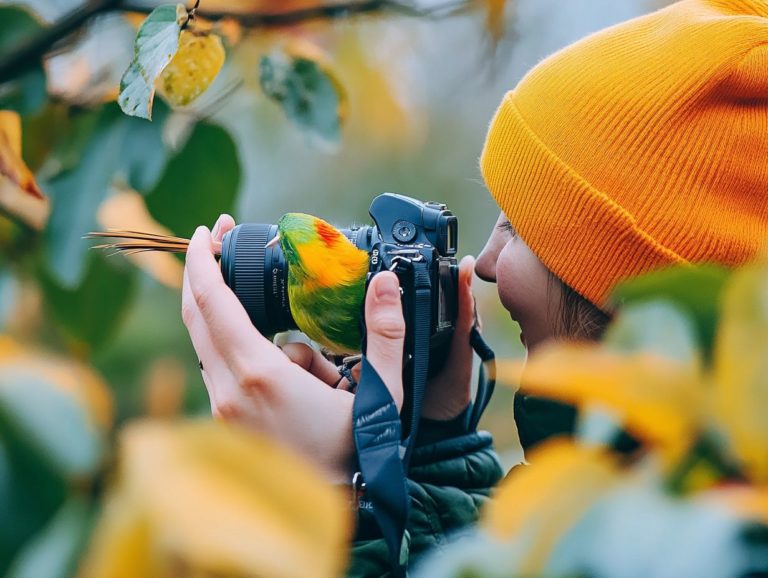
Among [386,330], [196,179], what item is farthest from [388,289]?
[196,179]

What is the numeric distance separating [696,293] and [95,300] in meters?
0.39

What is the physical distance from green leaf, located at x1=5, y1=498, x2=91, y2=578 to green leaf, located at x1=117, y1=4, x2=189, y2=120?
0.29 metres

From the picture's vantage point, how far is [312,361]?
0.60 meters

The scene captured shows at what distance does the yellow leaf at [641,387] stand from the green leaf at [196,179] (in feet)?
1.29

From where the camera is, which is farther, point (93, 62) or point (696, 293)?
point (93, 62)

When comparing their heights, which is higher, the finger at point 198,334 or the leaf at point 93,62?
the leaf at point 93,62

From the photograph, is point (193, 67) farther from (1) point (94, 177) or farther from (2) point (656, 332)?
(2) point (656, 332)

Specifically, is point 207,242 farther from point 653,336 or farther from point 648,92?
point 653,336

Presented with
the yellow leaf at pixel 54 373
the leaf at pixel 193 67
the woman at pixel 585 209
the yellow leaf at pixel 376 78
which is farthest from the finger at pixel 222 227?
the yellow leaf at pixel 54 373

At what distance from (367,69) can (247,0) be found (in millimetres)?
224

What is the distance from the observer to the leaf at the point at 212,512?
4.9 inches

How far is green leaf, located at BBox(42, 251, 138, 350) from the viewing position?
0.48 m

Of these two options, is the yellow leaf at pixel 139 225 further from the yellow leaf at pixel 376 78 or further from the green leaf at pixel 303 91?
the yellow leaf at pixel 376 78

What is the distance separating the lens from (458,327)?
25.8 inches
